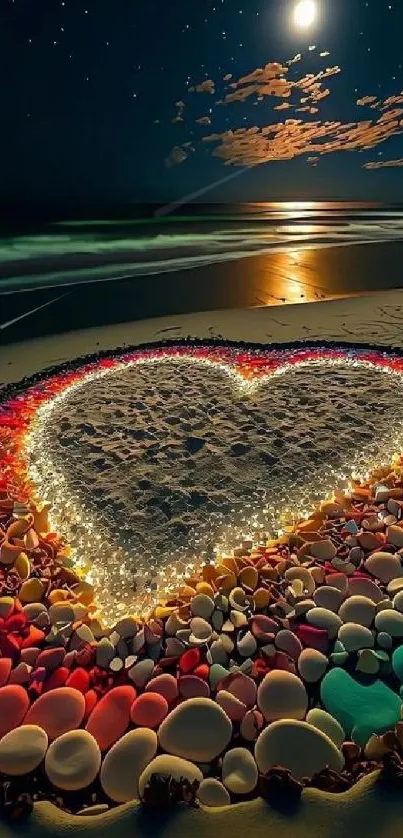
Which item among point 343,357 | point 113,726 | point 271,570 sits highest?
point 343,357

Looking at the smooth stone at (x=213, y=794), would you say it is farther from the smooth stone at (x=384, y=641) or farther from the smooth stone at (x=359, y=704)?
the smooth stone at (x=384, y=641)

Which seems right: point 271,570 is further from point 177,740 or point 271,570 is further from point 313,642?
point 177,740

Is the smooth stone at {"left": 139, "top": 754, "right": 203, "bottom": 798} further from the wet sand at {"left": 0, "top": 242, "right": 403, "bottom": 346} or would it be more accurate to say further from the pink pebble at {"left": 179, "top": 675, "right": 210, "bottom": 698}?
the wet sand at {"left": 0, "top": 242, "right": 403, "bottom": 346}

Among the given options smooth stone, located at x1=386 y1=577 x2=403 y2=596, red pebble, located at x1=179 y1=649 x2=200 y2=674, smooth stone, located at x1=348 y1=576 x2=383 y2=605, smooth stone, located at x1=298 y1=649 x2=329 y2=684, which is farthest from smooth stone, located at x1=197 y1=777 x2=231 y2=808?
smooth stone, located at x1=386 y1=577 x2=403 y2=596

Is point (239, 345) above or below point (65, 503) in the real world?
above

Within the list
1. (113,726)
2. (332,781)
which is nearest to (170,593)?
(113,726)

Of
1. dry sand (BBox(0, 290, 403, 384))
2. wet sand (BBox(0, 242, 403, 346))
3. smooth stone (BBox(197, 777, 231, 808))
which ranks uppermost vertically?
wet sand (BBox(0, 242, 403, 346))

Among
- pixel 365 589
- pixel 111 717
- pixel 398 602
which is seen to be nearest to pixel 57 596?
pixel 111 717
